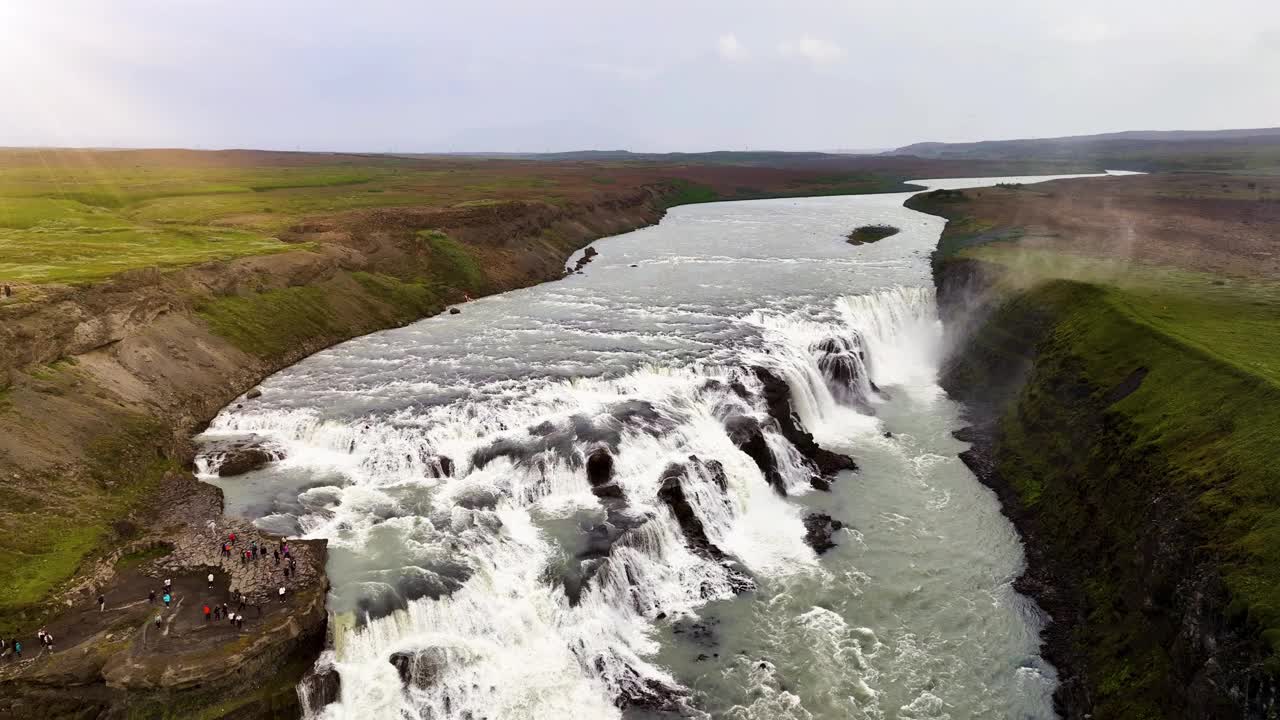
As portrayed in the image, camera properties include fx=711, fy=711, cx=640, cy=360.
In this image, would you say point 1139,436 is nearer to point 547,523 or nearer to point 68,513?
point 547,523

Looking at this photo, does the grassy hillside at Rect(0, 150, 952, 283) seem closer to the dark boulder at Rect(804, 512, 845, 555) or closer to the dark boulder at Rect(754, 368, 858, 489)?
the dark boulder at Rect(754, 368, 858, 489)

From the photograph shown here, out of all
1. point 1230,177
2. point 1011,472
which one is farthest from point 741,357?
point 1230,177

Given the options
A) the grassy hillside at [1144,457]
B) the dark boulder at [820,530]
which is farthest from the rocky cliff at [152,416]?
the grassy hillside at [1144,457]

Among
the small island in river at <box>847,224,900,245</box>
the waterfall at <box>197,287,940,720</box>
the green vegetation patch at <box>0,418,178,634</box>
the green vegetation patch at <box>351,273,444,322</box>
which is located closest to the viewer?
the green vegetation patch at <box>0,418,178,634</box>

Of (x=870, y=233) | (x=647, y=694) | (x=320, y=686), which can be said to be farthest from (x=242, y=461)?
(x=870, y=233)

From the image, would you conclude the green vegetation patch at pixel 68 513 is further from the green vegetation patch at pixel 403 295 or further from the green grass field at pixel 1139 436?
the green grass field at pixel 1139 436

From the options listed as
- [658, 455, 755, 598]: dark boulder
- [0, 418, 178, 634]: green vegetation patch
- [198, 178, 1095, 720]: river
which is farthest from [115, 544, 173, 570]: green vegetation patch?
[658, 455, 755, 598]: dark boulder
